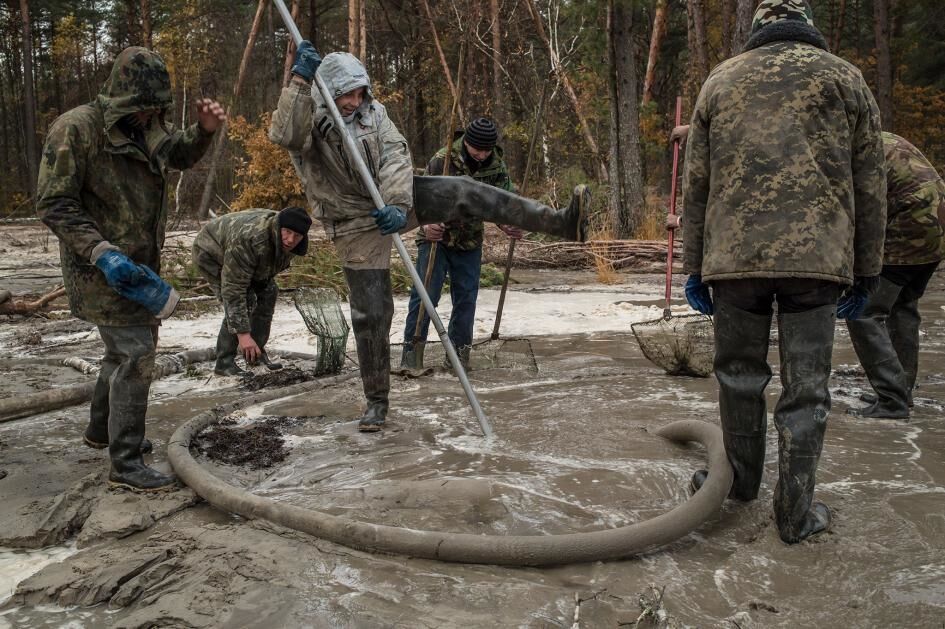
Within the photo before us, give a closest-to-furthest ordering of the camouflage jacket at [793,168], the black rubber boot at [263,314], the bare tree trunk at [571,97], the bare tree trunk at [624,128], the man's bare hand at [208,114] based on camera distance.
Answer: the camouflage jacket at [793,168] → the man's bare hand at [208,114] → the black rubber boot at [263,314] → the bare tree trunk at [624,128] → the bare tree trunk at [571,97]

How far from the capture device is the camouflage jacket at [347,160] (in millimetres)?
4473

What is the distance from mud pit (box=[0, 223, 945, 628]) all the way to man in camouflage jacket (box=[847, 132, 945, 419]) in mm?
241

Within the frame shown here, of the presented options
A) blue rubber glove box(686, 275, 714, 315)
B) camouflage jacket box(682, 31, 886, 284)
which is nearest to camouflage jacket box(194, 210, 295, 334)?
blue rubber glove box(686, 275, 714, 315)

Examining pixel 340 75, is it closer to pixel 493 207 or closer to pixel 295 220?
pixel 493 207

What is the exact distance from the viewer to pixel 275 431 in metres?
4.67

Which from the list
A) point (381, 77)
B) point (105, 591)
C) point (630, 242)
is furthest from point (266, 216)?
point (381, 77)

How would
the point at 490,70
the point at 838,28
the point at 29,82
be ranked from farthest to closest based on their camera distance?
the point at 838,28
the point at 29,82
the point at 490,70

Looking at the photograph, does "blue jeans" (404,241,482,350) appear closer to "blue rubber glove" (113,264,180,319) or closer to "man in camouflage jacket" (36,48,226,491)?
"man in camouflage jacket" (36,48,226,491)

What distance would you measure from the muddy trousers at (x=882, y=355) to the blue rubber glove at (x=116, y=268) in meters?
3.83

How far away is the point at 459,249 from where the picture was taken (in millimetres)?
6410

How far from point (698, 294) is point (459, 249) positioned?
3124mm

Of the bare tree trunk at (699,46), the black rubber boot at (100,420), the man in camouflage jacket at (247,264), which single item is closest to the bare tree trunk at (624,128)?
the bare tree trunk at (699,46)

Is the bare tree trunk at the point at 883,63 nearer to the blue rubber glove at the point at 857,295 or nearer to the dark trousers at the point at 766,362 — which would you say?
the blue rubber glove at the point at 857,295

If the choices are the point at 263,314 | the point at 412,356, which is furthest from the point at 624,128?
the point at 263,314
